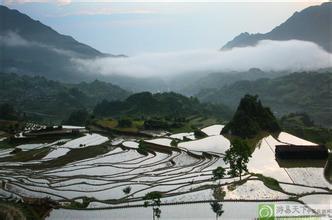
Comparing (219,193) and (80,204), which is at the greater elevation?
(219,193)

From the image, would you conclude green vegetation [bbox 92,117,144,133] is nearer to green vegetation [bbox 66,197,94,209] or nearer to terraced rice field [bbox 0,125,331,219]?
terraced rice field [bbox 0,125,331,219]

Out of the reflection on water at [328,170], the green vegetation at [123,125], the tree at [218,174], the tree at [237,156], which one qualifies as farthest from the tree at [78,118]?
the tree at [218,174]

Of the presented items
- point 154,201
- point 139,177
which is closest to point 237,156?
point 139,177

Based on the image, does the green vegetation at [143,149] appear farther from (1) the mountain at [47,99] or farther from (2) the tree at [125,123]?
(1) the mountain at [47,99]

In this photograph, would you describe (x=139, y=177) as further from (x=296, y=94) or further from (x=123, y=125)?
(x=296, y=94)

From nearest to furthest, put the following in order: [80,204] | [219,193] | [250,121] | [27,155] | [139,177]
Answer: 1. [80,204]
2. [219,193]
3. [139,177]
4. [27,155]
5. [250,121]

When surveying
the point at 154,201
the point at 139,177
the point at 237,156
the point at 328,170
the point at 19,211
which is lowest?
the point at 139,177

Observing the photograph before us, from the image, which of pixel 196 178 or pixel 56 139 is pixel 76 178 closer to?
pixel 196 178
